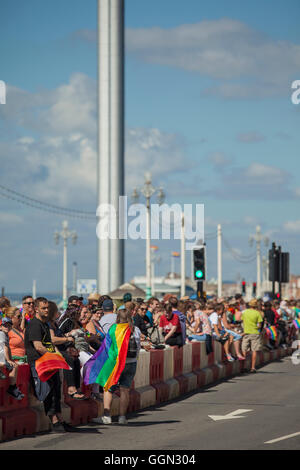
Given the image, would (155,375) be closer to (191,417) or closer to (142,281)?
(191,417)

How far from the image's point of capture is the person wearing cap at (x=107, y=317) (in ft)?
49.8

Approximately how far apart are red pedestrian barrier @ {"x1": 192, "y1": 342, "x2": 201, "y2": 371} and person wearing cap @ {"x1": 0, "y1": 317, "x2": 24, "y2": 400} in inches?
313

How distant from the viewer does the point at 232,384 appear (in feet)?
69.4

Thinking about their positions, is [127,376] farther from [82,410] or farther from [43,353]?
[43,353]

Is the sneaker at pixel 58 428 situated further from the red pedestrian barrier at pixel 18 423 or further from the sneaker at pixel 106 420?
the sneaker at pixel 106 420

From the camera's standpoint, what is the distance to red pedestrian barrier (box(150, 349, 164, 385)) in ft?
53.7

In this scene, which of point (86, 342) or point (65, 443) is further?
point (86, 342)

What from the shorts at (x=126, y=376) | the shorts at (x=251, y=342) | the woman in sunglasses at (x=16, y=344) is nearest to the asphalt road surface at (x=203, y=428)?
the shorts at (x=126, y=376)

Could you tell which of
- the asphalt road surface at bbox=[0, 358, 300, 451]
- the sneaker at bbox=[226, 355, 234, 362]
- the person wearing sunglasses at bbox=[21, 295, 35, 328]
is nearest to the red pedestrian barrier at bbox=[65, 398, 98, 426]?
the asphalt road surface at bbox=[0, 358, 300, 451]

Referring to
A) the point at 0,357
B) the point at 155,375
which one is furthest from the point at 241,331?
the point at 0,357

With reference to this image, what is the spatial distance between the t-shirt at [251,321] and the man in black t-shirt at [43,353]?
14.0 m

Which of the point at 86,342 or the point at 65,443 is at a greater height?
the point at 86,342

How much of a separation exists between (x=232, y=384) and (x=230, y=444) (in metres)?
10.5

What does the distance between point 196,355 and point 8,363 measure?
9.07 meters
